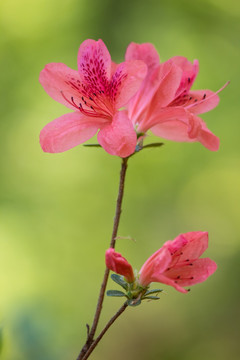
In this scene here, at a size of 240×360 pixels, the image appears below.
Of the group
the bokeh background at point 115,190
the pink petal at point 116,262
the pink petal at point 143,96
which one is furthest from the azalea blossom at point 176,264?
the bokeh background at point 115,190

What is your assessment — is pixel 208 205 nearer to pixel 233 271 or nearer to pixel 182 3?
pixel 233 271

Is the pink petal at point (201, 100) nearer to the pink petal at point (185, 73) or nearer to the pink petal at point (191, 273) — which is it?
the pink petal at point (185, 73)

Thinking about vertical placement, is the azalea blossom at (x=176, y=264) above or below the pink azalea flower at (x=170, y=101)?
below

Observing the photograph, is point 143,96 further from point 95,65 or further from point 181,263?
point 181,263

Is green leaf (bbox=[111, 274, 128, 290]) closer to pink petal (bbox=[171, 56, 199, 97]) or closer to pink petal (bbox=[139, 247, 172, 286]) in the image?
pink petal (bbox=[139, 247, 172, 286])

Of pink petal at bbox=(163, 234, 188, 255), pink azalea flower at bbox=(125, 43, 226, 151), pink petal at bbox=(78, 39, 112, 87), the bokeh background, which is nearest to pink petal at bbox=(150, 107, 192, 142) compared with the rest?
pink azalea flower at bbox=(125, 43, 226, 151)
